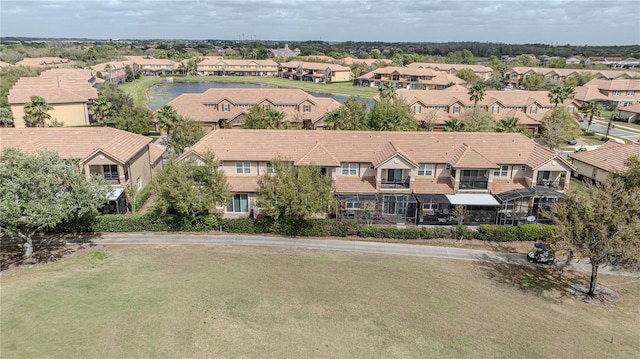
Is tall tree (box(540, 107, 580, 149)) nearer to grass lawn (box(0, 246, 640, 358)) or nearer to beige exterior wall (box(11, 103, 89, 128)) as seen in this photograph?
grass lawn (box(0, 246, 640, 358))

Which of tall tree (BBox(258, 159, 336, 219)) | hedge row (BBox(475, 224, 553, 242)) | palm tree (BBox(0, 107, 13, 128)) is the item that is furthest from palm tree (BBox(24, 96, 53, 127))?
hedge row (BBox(475, 224, 553, 242))

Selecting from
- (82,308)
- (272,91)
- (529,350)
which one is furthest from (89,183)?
(272,91)

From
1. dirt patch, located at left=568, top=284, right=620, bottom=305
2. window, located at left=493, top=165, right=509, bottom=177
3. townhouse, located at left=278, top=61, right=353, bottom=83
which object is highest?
townhouse, located at left=278, top=61, right=353, bottom=83

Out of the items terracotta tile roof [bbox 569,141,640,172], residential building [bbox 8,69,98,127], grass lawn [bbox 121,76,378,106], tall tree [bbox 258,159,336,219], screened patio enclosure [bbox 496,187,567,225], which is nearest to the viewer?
tall tree [bbox 258,159,336,219]

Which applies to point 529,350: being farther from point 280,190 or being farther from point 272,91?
point 272,91

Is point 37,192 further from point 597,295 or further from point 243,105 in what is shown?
point 243,105

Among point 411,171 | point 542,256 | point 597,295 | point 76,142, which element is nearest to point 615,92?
point 411,171

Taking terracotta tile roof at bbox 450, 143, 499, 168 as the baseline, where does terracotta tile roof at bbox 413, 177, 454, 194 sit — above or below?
below
